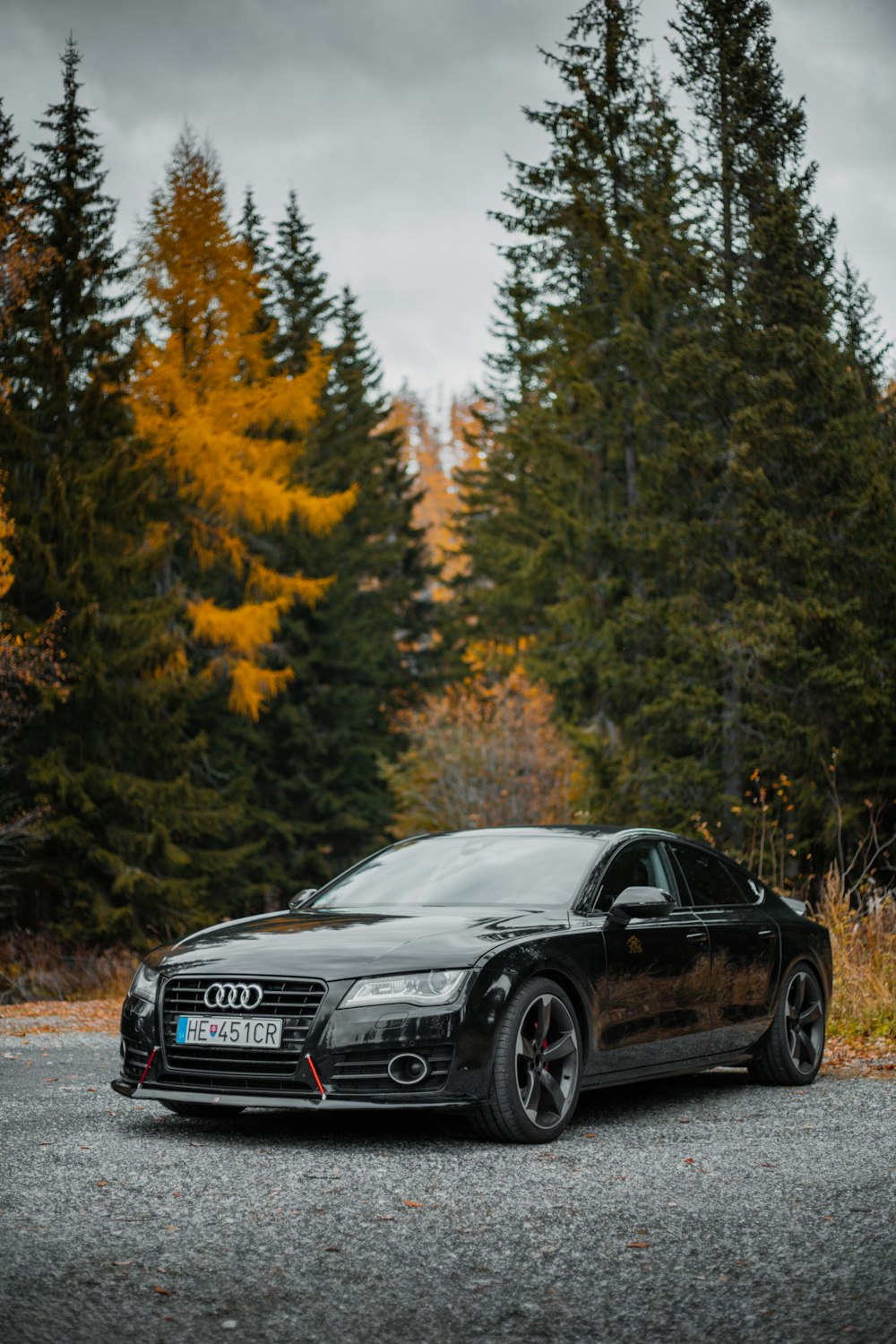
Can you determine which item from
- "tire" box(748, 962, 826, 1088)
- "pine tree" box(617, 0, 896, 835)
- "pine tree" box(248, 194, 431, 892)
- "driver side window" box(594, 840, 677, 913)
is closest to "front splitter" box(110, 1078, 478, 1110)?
"driver side window" box(594, 840, 677, 913)

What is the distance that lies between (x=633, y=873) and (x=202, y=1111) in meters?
2.50

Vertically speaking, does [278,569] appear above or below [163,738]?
above

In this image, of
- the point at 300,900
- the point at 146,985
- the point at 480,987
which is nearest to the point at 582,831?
the point at 300,900

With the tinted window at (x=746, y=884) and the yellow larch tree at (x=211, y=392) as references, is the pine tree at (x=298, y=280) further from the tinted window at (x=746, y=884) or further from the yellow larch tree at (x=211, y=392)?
the tinted window at (x=746, y=884)

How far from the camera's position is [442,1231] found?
4.86 meters

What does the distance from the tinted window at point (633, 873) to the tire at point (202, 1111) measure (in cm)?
205

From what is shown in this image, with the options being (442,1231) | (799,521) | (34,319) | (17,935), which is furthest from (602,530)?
(442,1231)

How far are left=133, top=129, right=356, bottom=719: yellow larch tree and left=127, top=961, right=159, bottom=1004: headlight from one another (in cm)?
2352

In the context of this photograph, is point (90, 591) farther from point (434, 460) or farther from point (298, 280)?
point (434, 460)

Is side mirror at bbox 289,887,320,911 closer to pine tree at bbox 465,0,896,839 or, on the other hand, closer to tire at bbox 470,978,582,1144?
tire at bbox 470,978,582,1144

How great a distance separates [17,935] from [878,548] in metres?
17.1

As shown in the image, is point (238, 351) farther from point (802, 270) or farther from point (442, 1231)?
point (442, 1231)

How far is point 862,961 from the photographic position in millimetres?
12250

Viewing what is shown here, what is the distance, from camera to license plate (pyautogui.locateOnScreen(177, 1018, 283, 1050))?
6.41m
